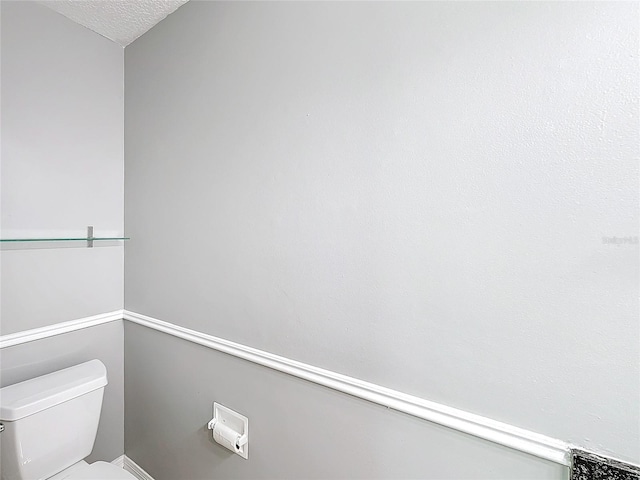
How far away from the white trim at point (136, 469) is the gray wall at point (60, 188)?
0.22 feet

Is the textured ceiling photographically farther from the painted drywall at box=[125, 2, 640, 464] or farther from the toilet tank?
the toilet tank

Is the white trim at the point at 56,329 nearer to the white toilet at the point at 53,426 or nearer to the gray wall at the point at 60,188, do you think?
the gray wall at the point at 60,188

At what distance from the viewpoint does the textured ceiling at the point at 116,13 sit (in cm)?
127

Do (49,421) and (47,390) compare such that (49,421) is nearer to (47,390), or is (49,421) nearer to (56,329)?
(47,390)

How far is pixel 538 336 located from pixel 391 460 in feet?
1.72

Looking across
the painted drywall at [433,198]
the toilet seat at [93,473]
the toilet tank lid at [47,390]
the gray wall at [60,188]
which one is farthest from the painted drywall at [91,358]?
the painted drywall at [433,198]

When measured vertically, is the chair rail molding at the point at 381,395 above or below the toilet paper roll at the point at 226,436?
above

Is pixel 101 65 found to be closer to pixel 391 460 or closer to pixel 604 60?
pixel 604 60

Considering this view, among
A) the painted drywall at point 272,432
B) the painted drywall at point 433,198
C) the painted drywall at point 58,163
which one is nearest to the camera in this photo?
the painted drywall at point 433,198

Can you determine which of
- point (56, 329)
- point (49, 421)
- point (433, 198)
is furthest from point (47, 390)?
point (433, 198)

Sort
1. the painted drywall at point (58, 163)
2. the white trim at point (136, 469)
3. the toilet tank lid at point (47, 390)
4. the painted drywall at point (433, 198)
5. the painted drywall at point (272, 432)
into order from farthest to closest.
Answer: the white trim at point (136, 469) < the painted drywall at point (58, 163) < the toilet tank lid at point (47, 390) < the painted drywall at point (272, 432) < the painted drywall at point (433, 198)

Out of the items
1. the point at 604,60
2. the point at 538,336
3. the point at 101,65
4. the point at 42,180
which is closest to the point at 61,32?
the point at 101,65

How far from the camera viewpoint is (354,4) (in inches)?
33.4

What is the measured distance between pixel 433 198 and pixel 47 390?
1524 mm
